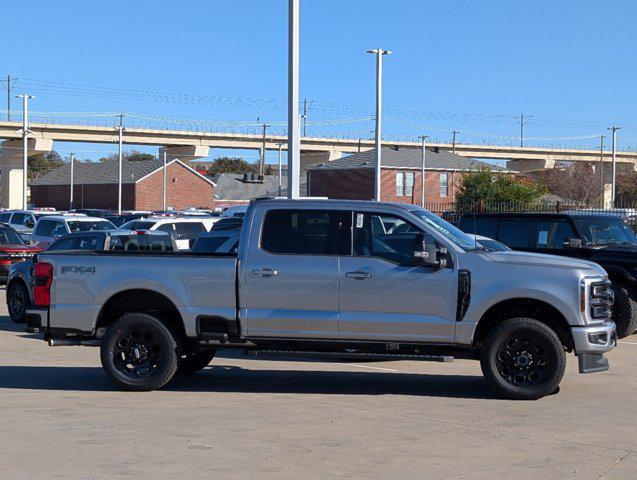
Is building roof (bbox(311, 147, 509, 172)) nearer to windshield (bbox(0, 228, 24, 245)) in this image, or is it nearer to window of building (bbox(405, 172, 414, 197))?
window of building (bbox(405, 172, 414, 197))

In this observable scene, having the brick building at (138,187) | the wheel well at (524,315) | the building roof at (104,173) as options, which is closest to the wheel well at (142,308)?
the wheel well at (524,315)

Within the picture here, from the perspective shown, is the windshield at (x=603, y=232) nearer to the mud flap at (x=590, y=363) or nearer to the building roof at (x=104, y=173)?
the mud flap at (x=590, y=363)

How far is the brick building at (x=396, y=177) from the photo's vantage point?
67750 millimetres

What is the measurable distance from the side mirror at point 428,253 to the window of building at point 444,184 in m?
59.5

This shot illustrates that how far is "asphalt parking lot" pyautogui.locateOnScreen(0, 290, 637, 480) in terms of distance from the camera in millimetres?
A: 7496

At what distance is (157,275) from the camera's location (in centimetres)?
1055

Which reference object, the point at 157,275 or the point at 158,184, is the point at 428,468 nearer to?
the point at 157,275

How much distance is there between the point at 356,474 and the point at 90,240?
1257 centimetres

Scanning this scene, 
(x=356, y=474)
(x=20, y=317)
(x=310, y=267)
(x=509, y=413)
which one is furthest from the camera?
(x=20, y=317)

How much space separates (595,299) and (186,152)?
286ft

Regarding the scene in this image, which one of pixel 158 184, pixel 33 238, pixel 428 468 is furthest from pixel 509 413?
pixel 158 184

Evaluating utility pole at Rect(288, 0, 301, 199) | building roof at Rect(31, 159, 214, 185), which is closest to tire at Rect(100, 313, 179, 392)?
utility pole at Rect(288, 0, 301, 199)

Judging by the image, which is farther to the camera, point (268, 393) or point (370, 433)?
point (268, 393)

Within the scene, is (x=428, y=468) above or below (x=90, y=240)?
below
